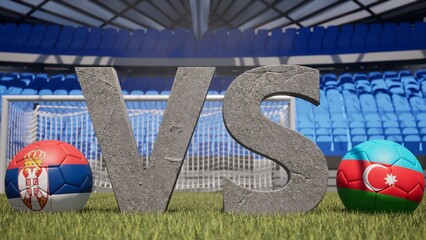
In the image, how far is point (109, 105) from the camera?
348cm

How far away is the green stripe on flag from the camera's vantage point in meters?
3.34

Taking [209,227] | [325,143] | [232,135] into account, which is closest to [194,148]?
[325,143]

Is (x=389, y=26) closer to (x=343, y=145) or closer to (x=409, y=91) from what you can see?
(x=409, y=91)

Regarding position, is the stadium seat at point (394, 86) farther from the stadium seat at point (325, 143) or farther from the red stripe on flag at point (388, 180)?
the red stripe on flag at point (388, 180)

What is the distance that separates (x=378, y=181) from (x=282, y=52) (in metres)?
11.7

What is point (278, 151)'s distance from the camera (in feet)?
11.0

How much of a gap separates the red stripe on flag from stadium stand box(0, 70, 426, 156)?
23.2 ft

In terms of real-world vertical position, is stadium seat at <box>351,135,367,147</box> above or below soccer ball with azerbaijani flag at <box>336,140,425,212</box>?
above

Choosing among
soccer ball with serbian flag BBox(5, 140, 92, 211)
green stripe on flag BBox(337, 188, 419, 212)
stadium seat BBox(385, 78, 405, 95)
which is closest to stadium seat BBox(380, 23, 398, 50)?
stadium seat BBox(385, 78, 405, 95)

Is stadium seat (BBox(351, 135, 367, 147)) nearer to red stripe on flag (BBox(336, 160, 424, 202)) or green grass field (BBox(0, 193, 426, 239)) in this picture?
red stripe on flag (BBox(336, 160, 424, 202))

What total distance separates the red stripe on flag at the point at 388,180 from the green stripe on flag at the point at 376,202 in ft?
0.11

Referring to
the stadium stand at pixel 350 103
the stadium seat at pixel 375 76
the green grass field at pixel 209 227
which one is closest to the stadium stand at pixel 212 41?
the stadium seat at pixel 375 76

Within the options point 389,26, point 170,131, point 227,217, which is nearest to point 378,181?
point 227,217

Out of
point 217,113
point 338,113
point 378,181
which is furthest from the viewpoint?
point 338,113
